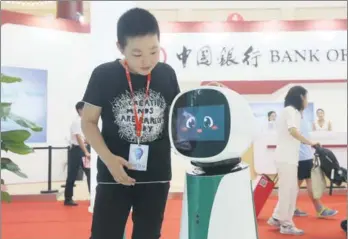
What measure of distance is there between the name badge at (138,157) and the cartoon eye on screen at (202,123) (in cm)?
13

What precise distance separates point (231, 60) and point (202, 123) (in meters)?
5.90

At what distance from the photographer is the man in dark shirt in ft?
4.30

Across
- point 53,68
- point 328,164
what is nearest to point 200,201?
point 328,164

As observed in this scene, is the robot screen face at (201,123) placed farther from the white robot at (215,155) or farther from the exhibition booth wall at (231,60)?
the exhibition booth wall at (231,60)

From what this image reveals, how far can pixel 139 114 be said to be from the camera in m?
1.35

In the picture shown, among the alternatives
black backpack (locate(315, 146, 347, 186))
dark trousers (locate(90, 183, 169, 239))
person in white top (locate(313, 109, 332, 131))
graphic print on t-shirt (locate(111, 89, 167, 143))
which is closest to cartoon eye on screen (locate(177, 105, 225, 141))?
graphic print on t-shirt (locate(111, 89, 167, 143))

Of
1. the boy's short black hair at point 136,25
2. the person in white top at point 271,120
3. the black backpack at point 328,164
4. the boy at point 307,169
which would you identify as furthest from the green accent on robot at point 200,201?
the person in white top at point 271,120

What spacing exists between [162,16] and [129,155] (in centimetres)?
919

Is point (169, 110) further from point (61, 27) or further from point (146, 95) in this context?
point (61, 27)

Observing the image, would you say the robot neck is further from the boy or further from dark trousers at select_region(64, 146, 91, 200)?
dark trousers at select_region(64, 146, 91, 200)

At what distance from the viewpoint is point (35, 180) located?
6992 mm

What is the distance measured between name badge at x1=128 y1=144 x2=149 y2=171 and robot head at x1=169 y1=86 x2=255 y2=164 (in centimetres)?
10

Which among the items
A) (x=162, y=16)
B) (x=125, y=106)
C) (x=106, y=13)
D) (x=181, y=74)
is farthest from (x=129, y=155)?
(x=162, y=16)

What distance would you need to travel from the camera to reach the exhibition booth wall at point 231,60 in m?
6.94
